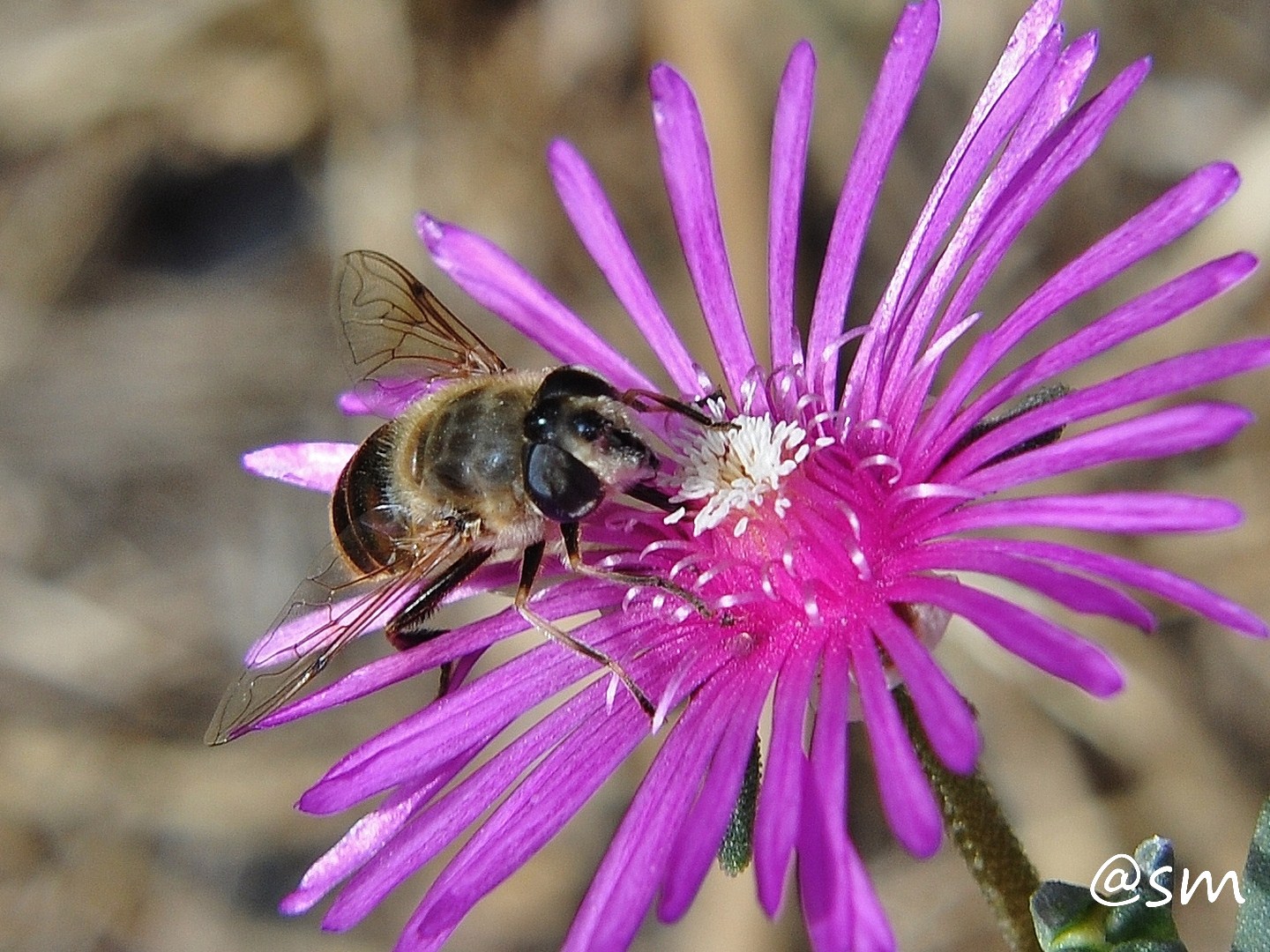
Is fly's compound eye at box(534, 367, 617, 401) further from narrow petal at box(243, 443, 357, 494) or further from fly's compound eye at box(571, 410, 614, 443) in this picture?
narrow petal at box(243, 443, 357, 494)

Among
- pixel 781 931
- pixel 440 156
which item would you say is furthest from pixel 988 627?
pixel 440 156

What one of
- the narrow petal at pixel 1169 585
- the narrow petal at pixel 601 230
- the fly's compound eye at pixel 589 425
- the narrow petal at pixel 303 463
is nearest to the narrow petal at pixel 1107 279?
the narrow petal at pixel 1169 585

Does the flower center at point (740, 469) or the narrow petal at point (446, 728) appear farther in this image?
the flower center at point (740, 469)

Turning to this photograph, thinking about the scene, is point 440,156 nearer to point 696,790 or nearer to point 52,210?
point 52,210

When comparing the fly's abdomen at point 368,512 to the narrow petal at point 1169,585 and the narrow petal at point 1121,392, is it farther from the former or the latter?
the narrow petal at point 1169,585

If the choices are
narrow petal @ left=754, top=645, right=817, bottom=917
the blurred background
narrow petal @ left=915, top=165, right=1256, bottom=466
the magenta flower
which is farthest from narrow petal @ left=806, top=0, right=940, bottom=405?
the blurred background
